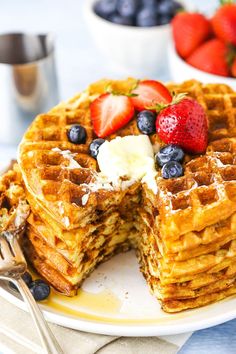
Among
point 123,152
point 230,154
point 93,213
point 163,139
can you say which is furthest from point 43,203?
point 230,154

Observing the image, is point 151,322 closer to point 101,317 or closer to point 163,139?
point 101,317

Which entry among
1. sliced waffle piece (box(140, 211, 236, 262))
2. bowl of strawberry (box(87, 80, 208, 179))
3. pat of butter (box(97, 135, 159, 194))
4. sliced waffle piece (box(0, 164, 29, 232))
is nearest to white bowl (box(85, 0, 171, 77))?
bowl of strawberry (box(87, 80, 208, 179))

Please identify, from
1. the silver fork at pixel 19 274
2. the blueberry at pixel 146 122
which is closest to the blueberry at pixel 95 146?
the blueberry at pixel 146 122

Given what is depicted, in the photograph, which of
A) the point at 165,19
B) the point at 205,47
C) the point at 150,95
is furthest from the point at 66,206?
the point at 165,19

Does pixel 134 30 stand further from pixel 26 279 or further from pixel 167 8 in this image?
pixel 26 279

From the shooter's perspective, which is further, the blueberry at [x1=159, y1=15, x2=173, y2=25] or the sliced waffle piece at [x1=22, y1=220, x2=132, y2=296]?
the blueberry at [x1=159, y1=15, x2=173, y2=25]

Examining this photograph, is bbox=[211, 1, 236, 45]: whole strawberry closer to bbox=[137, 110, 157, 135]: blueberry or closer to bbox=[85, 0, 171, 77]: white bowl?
bbox=[85, 0, 171, 77]: white bowl
